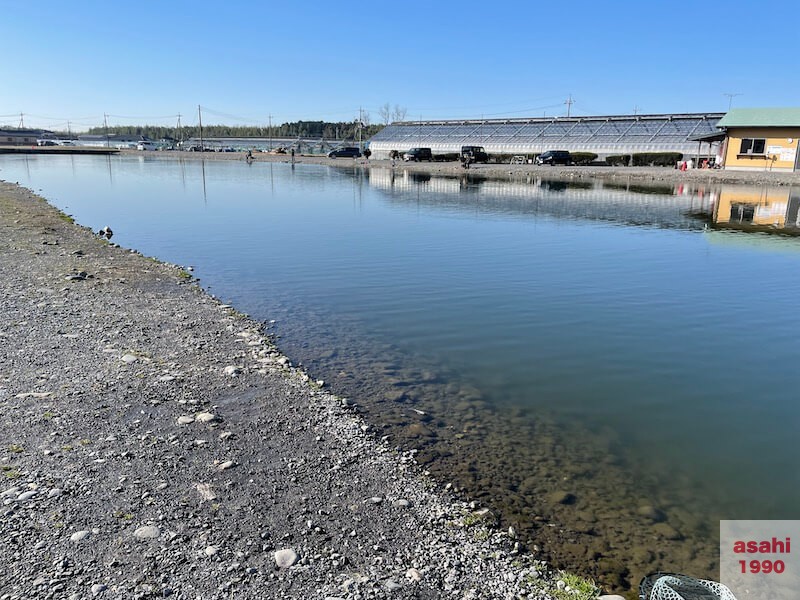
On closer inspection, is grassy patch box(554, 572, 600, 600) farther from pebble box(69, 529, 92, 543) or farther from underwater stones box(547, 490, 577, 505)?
pebble box(69, 529, 92, 543)

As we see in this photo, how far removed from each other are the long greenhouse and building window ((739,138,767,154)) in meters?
3.68

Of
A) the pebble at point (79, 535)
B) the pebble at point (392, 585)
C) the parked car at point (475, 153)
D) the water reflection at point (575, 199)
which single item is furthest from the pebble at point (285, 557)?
the parked car at point (475, 153)

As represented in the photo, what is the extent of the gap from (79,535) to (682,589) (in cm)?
455

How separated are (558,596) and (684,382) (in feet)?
18.2

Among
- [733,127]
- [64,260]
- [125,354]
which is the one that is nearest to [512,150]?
[733,127]

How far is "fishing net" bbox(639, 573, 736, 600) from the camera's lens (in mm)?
4203

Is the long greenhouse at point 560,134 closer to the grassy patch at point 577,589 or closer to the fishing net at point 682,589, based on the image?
the fishing net at point 682,589

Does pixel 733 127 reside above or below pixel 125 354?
above

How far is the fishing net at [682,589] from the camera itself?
13.8 feet

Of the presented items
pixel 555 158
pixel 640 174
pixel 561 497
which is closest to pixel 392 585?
pixel 561 497

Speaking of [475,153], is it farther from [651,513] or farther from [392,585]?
Result: [392,585]

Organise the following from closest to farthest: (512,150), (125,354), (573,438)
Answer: (573,438) → (125,354) → (512,150)

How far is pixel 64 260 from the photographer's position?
15.4 metres

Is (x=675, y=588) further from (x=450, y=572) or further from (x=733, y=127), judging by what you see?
(x=733, y=127)
